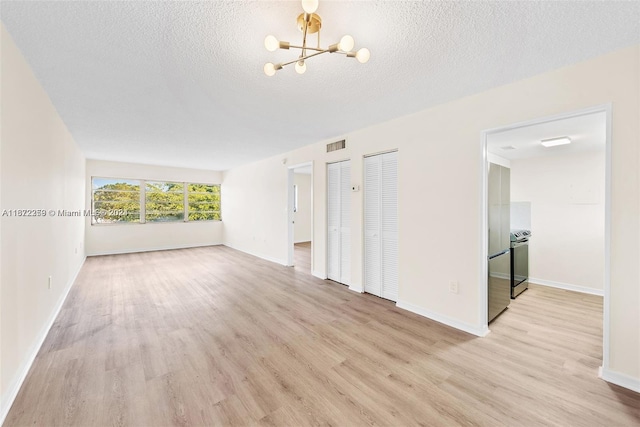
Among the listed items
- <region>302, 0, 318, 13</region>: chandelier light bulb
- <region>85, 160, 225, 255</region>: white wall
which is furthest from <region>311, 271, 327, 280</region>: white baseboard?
<region>85, 160, 225, 255</region>: white wall

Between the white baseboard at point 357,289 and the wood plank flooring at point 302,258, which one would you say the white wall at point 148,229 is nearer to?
the wood plank flooring at point 302,258

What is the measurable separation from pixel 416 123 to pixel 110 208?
8.05m

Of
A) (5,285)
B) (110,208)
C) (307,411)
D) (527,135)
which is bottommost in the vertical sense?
(307,411)

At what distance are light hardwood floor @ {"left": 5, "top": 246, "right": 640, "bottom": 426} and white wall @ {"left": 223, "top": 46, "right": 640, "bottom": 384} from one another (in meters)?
0.38

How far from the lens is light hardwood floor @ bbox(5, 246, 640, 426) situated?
5.51 ft

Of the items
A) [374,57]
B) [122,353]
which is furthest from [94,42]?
[122,353]

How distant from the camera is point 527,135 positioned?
3318 mm

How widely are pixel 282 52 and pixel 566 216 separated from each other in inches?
204

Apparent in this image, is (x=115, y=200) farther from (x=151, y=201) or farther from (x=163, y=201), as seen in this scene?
(x=163, y=201)

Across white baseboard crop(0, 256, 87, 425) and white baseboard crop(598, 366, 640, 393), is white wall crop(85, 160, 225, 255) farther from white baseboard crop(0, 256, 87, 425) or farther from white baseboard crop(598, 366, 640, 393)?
white baseboard crop(598, 366, 640, 393)

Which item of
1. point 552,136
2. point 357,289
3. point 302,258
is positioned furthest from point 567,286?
point 302,258

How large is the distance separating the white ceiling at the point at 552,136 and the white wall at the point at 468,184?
0.32 m

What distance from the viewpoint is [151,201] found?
25.5ft

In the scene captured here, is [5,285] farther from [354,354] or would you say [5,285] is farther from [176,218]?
[176,218]
